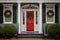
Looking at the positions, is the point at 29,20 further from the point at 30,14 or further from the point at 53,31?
the point at 53,31

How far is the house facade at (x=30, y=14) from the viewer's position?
21455 millimetres

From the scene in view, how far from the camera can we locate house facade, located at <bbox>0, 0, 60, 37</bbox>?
845 inches

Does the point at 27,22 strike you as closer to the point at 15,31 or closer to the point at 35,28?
the point at 35,28

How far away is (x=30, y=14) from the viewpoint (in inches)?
918

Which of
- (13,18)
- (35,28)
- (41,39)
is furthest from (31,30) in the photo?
(41,39)

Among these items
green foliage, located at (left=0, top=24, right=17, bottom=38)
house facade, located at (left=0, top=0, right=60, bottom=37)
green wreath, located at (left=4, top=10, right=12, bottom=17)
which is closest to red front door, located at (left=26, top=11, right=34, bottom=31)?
house facade, located at (left=0, top=0, right=60, bottom=37)

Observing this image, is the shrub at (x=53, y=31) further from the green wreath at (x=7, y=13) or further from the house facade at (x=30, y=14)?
the green wreath at (x=7, y=13)

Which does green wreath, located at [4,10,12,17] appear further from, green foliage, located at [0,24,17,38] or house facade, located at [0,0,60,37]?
green foliage, located at [0,24,17,38]

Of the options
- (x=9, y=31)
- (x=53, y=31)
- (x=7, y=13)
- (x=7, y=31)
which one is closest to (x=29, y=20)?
(x=7, y=13)

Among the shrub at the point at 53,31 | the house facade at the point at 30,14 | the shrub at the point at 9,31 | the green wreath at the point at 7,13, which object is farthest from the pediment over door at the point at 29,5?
the shrub at the point at 53,31

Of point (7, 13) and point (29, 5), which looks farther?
point (29, 5)

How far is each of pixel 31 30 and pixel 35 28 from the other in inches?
19.5

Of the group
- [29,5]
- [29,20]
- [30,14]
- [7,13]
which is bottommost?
[29,20]

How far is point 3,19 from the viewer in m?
22.5
